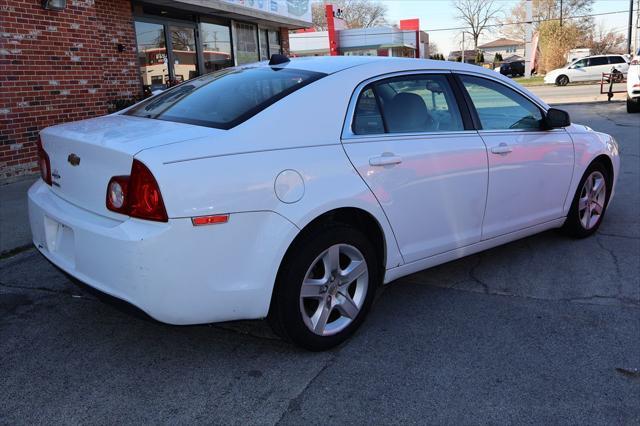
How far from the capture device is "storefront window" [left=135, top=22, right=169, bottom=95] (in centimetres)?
1055

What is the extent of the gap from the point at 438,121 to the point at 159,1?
8207mm

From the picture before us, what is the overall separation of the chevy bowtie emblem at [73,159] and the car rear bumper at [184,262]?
0.26 m

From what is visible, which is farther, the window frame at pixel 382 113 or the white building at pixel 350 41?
the white building at pixel 350 41

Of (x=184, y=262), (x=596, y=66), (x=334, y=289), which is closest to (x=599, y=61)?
(x=596, y=66)

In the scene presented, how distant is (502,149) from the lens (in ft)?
13.0

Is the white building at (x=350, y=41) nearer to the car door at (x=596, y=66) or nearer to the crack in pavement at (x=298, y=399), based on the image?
the car door at (x=596, y=66)

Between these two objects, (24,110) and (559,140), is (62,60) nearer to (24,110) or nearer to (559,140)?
(24,110)

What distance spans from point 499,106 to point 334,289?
2.08m

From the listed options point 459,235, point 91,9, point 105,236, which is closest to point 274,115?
point 105,236

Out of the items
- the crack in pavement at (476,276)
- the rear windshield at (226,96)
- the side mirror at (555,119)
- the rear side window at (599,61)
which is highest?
the rear side window at (599,61)

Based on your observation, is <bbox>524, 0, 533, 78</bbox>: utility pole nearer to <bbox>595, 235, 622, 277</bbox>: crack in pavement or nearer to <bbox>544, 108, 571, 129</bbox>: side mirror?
<bbox>595, 235, 622, 277</bbox>: crack in pavement

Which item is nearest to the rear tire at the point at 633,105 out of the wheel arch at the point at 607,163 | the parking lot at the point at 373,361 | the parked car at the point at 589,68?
the wheel arch at the point at 607,163

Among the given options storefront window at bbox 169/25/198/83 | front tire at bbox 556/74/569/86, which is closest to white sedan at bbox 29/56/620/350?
storefront window at bbox 169/25/198/83

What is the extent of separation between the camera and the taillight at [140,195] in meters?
2.54
